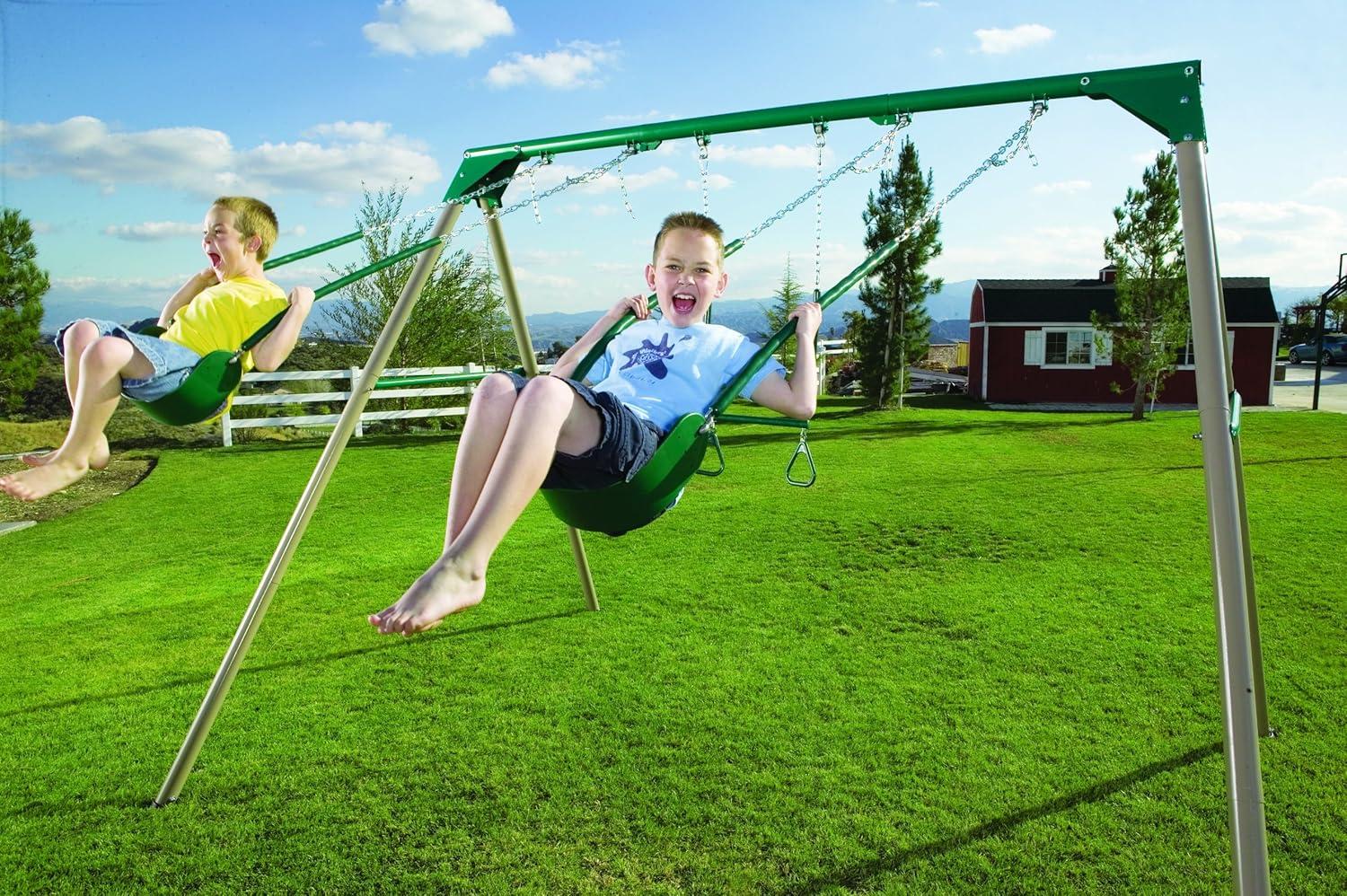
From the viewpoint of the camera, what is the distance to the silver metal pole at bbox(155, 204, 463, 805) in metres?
2.90

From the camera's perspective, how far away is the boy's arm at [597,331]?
2885 millimetres

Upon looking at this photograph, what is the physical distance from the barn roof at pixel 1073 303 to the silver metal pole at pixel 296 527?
56.8 feet

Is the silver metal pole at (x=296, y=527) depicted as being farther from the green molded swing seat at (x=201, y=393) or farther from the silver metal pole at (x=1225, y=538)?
the silver metal pole at (x=1225, y=538)

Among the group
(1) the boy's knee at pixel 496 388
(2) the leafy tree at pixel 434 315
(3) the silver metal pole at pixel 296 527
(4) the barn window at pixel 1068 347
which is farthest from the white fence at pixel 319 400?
(4) the barn window at pixel 1068 347

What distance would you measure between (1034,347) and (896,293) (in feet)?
17.1

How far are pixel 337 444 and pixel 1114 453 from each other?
31.1ft

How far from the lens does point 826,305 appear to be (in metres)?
2.58

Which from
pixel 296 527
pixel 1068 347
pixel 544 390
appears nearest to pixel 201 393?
pixel 296 527

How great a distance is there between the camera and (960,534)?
20.8 feet

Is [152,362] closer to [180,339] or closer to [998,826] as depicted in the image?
[180,339]

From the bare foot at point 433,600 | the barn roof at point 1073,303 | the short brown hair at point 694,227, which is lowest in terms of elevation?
the bare foot at point 433,600

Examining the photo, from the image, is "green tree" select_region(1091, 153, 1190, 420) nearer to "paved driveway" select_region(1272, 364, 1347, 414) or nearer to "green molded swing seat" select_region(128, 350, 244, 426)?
"paved driveway" select_region(1272, 364, 1347, 414)

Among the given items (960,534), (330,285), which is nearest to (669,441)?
(330,285)

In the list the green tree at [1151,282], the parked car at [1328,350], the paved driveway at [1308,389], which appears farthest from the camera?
the parked car at [1328,350]
